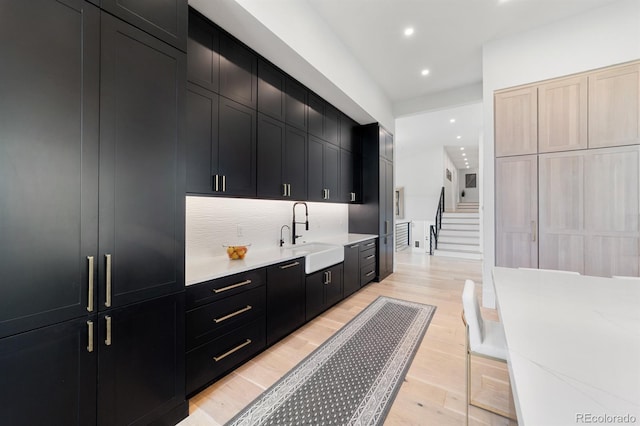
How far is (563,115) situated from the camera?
10.2 ft

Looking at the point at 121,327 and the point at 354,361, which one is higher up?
the point at 121,327

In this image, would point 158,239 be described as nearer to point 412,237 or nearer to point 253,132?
point 253,132

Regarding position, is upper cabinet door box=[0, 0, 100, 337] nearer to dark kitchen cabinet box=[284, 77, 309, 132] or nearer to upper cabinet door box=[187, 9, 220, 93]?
upper cabinet door box=[187, 9, 220, 93]

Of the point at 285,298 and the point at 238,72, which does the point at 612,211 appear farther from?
the point at 238,72

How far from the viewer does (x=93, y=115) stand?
4.09 feet

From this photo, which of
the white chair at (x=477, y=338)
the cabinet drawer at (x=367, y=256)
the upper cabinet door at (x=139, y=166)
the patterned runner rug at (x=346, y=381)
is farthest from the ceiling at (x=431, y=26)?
the patterned runner rug at (x=346, y=381)

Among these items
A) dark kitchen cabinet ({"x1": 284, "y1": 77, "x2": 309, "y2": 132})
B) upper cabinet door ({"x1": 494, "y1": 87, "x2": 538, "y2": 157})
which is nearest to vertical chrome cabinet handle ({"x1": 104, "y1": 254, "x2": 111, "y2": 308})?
dark kitchen cabinet ({"x1": 284, "y1": 77, "x2": 309, "y2": 132})

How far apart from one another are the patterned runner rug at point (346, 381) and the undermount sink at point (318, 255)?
75 cm

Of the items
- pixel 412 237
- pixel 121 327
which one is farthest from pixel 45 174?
pixel 412 237

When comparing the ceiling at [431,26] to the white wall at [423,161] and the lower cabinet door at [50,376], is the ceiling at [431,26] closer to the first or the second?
the white wall at [423,161]

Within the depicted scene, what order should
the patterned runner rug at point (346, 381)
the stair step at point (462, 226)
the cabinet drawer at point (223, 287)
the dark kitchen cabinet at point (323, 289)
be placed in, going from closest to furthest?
1. the patterned runner rug at point (346, 381)
2. the cabinet drawer at point (223, 287)
3. the dark kitchen cabinet at point (323, 289)
4. the stair step at point (462, 226)

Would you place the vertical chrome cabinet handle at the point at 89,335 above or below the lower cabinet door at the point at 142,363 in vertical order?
above

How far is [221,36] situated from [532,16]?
3.58 meters

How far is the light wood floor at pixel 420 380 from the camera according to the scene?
1.67 metres
